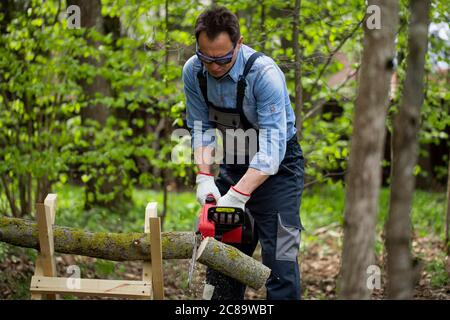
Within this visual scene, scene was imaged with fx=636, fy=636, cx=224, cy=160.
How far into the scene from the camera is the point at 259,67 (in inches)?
155

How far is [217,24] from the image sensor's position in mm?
3717

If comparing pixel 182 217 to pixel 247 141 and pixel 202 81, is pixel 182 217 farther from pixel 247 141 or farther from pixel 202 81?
pixel 202 81

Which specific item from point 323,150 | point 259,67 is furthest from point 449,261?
point 259,67

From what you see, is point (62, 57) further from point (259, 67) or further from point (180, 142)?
point (259, 67)

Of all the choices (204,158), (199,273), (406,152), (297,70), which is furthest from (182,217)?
(406,152)

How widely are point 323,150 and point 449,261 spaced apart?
5.55ft

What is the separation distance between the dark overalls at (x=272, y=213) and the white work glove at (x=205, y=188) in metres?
0.16

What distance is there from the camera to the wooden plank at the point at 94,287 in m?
3.74

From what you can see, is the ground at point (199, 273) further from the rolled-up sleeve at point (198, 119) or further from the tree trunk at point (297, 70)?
the tree trunk at point (297, 70)

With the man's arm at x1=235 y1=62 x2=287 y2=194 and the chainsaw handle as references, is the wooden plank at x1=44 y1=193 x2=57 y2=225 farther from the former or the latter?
the man's arm at x1=235 y1=62 x2=287 y2=194

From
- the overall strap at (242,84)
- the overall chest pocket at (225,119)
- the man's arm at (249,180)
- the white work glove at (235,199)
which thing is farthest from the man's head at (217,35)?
the white work glove at (235,199)

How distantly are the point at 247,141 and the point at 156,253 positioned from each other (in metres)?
0.97

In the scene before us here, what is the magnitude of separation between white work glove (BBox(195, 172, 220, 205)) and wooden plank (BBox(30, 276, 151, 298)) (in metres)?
0.68

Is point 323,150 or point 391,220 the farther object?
point 323,150
